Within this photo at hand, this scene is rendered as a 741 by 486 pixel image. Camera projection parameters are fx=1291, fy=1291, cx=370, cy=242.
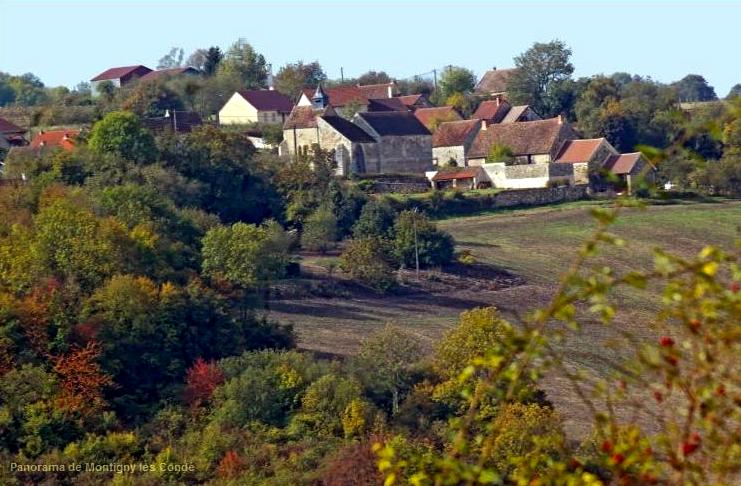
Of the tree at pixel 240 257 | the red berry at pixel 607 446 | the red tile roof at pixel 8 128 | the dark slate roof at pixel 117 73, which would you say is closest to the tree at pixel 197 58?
the dark slate roof at pixel 117 73

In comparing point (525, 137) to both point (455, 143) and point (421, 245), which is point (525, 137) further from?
point (421, 245)

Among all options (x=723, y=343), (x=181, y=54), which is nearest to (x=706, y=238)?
(x=723, y=343)

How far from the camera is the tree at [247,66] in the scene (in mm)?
83125

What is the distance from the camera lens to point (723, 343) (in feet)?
14.6

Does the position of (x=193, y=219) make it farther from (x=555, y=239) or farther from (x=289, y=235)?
(x=555, y=239)

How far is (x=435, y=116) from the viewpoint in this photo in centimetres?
7094

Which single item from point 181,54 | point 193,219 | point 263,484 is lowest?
point 263,484

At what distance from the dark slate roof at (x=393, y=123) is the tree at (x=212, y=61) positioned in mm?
27924

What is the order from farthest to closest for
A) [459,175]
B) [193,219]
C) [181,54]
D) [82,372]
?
[181,54]
[459,175]
[193,219]
[82,372]

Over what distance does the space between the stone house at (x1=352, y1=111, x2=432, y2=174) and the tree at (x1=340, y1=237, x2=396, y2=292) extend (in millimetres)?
18432

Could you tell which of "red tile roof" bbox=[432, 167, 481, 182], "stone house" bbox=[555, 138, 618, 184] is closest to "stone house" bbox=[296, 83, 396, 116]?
"red tile roof" bbox=[432, 167, 481, 182]

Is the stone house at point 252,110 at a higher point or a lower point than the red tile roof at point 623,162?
higher

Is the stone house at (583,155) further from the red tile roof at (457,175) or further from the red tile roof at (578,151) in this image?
the red tile roof at (457,175)

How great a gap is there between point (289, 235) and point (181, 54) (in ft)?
293
